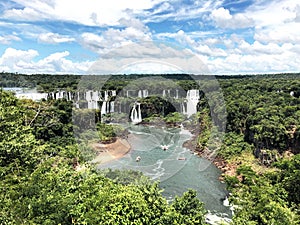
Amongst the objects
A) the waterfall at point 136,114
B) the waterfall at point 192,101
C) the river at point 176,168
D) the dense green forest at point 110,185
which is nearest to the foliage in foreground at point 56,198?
the dense green forest at point 110,185

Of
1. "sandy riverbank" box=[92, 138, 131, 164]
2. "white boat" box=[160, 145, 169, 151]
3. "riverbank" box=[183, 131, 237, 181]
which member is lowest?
"riverbank" box=[183, 131, 237, 181]

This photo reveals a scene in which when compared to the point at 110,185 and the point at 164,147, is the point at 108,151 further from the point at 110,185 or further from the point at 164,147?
the point at 110,185

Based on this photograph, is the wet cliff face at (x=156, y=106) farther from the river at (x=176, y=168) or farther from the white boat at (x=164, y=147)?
the white boat at (x=164, y=147)

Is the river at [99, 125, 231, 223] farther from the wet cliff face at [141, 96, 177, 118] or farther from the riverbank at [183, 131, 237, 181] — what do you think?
the wet cliff face at [141, 96, 177, 118]

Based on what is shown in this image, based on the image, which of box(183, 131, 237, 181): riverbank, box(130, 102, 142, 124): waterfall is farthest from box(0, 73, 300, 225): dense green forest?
box(130, 102, 142, 124): waterfall

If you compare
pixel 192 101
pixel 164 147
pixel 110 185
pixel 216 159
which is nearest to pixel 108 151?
pixel 164 147

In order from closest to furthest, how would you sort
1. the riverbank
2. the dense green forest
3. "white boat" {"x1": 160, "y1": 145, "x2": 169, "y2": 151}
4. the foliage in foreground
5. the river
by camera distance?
the foliage in foreground < the dense green forest < the river < the riverbank < "white boat" {"x1": 160, "y1": 145, "x2": 169, "y2": 151}
